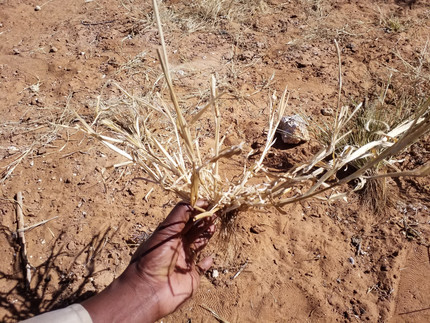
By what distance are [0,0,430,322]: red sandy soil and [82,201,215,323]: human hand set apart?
15 centimetres

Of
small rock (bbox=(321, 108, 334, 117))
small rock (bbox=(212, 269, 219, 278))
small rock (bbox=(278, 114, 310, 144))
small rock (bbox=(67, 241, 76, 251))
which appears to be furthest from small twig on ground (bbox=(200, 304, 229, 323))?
small rock (bbox=(321, 108, 334, 117))

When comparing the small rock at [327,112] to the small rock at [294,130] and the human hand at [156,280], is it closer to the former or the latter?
the small rock at [294,130]

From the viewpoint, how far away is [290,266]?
4.69ft

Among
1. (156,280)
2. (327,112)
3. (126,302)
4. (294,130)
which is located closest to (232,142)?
(294,130)

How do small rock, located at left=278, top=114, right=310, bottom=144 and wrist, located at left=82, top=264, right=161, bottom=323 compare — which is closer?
wrist, located at left=82, top=264, right=161, bottom=323

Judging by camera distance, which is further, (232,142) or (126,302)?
(232,142)

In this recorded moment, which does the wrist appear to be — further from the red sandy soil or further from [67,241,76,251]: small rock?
[67,241,76,251]: small rock

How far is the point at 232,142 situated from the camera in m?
1.83

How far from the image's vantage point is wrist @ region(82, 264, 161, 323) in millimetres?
1133

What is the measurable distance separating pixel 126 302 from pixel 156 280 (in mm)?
122

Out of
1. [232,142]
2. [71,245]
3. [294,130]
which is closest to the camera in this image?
[71,245]

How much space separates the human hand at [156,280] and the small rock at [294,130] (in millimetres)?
639

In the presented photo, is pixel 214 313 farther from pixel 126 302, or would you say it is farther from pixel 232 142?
pixel 232 142

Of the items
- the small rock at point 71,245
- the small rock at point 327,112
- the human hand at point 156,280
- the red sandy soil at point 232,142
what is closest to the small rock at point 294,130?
the red sandy soil at point 232,142
